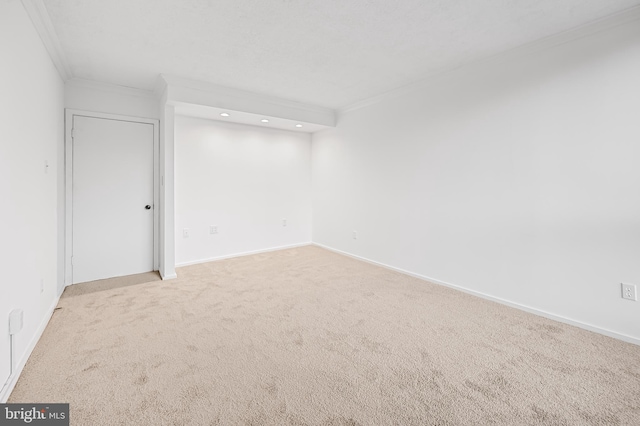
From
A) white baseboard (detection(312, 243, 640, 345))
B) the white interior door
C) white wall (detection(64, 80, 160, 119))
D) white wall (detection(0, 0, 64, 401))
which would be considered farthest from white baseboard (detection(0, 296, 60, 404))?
white baseboard (detection(312, 243, 640, 345))

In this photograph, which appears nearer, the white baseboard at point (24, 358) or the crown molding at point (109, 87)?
the white baseboard at point (24, 358)

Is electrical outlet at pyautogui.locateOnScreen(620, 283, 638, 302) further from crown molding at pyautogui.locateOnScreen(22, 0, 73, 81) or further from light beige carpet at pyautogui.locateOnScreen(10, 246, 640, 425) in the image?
crown molding at pyautogui.locateOnScreen(22, 0, 73, 81)

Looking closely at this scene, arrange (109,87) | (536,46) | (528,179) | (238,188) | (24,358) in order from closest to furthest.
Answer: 1. (24,358)
2. (536,46)
3. (528,179)
4. (109,87)
5. (238,188)

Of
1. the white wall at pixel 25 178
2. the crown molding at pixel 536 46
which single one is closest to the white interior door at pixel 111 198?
the white wall at pixel 25 178

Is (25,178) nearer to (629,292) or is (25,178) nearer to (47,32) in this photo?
(47,32)

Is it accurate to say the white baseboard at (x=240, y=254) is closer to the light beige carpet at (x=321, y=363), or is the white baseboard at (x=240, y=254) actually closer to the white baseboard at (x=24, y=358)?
the light beige carpet at (x=321, y=363)

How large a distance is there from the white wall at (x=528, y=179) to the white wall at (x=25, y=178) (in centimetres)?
366

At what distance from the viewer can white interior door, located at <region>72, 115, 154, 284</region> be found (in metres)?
3.49

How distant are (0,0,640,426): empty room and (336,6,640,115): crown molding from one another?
2cm

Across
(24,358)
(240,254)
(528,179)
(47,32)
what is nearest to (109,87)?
(47,32)

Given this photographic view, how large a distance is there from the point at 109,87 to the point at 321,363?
403cm

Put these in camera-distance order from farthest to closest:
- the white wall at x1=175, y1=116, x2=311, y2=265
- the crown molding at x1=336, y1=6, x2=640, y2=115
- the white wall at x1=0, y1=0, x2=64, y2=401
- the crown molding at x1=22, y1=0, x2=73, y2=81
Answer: the white wall at x1=175, y1=116, x2=311, y2=265
the crown molding at x1=336, y1=6, x2=640, y2=115
the crown molding at x1=22, y1=0, x2=73, y2=81
the white wall at x1=0, y1=0, x2=64, y2=401

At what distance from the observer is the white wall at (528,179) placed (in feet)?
7.39

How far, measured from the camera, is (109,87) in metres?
3.60
